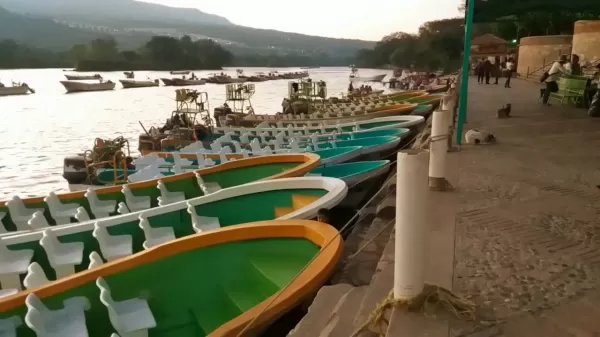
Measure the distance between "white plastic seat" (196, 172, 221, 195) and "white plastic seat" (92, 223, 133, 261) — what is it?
197 centimetres

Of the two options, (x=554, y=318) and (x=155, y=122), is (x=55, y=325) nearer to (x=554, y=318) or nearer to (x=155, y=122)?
(x=554, y=318)

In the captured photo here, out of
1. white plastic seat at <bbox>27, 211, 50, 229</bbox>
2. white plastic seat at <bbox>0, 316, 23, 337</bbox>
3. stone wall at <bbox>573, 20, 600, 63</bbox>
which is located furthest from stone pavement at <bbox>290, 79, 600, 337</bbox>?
stone wall at <bbox>573, 20, 600, 63</bbox>

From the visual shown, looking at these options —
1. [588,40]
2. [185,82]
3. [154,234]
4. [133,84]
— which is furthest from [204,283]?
[185,82]

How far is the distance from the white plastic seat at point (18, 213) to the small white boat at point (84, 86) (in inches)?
2784

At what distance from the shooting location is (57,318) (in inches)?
153

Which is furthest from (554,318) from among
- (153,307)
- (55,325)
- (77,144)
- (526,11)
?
(77,144)

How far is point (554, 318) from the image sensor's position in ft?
9.63

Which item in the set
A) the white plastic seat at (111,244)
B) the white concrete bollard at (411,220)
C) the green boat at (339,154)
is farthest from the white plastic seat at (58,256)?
the green boat at (339,154)

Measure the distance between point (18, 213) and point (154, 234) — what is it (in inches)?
91.6

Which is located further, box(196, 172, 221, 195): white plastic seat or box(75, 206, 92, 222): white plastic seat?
box(196, 172, 221, 195): white plastic seat

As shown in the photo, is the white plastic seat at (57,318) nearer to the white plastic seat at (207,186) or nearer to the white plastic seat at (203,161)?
the white plastic seat at (207,186)

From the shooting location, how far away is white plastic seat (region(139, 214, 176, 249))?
565 centimetres

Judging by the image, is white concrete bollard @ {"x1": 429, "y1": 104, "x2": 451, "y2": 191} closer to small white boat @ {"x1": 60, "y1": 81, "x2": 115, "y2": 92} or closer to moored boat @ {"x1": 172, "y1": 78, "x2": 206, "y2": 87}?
small white boat @ {"x1": 60, "y1": 81, "x2": 115, "y2": 92}

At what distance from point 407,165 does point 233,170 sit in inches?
227
